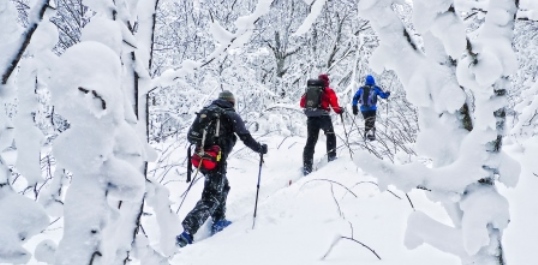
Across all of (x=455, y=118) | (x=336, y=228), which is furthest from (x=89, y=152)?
(x=336, y=228)

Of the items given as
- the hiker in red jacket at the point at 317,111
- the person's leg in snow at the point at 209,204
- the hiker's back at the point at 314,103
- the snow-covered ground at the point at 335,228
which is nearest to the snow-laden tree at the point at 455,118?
the snow-covered ground at the point at 335,228

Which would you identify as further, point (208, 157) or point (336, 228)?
point (208, 157)

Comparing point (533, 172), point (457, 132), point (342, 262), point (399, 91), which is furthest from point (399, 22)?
point (399, 91)

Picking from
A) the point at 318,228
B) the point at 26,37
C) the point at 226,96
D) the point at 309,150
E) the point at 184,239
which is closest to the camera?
the point at 26,37

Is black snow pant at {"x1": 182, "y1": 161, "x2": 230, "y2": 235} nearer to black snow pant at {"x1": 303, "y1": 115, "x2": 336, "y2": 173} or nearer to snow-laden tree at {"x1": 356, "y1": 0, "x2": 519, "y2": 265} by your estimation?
black snow pant at {"x1": 303, "y1": 115, "x2": 336, "y2": 173}

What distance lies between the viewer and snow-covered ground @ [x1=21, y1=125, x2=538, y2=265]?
2.69 metres

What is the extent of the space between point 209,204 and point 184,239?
1.69 ft

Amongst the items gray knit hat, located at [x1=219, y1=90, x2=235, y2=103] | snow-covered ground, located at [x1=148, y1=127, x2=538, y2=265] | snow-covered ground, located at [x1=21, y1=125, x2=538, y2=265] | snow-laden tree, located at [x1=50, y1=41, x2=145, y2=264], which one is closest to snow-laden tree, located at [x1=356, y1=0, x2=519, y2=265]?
snow-laden tree, located at [x1=50, y1=41, x2=145, y2=264]

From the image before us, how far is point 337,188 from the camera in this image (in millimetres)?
5027

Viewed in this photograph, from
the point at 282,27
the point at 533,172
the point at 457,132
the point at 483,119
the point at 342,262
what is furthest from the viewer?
the point at 282,27

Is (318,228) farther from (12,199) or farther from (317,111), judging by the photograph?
(317,111)

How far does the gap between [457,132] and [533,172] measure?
2846 millimetres

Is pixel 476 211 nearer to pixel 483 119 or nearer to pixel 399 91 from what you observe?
pixel 483 119

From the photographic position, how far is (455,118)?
3.80 feet
